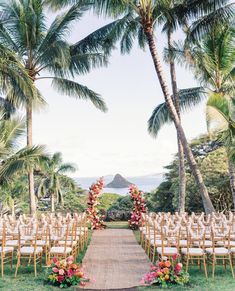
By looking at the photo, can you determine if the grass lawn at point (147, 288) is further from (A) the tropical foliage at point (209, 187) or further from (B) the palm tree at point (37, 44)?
(A) the tropical foliage at point (209, 187)

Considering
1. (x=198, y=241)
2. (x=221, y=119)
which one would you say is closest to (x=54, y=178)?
(x=221, y=119)

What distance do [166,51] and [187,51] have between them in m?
1.54

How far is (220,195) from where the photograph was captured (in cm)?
2020

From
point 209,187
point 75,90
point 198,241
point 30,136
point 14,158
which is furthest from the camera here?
point 209,187

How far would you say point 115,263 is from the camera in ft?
28.2

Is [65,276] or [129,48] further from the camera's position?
[129,48]

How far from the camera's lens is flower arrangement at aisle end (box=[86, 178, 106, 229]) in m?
16.5

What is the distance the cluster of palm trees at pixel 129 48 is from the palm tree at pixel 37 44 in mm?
33

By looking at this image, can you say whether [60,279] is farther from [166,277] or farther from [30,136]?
[30,136]

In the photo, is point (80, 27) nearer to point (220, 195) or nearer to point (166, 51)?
point (166, 51)

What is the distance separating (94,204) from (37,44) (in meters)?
6.84

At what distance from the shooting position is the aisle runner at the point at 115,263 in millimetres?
6828

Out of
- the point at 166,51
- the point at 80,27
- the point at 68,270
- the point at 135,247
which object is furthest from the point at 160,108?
the point at 68,270

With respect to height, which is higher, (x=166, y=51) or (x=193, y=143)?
(x=166, y=51)
